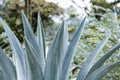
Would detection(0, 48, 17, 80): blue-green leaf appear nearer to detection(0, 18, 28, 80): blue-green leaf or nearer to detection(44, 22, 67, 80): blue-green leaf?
detection(0, 18, 28, 80): blue-green leaf

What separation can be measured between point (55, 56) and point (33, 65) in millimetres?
128

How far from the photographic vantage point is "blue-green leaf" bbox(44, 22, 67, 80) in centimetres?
151

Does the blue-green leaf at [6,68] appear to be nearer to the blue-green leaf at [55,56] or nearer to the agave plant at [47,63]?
the agave plant at [47,63]

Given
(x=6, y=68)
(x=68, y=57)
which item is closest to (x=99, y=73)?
(x=68, y=57)

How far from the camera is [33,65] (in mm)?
1450

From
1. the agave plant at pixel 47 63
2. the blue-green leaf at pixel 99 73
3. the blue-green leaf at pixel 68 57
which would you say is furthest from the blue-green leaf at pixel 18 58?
the blue-green leaf at pixel 99 73

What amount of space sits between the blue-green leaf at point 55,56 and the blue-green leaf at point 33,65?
6 centimetres

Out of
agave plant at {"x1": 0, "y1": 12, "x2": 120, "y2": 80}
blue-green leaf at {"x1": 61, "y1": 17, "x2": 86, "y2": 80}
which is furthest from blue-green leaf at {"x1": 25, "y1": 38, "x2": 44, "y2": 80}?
blue-green leaf at {"x1": 61, "y1": 17, "x2": 86, "y2": 80}

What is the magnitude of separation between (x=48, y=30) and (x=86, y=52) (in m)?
14.3

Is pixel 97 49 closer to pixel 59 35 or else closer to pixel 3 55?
pixel 59 35

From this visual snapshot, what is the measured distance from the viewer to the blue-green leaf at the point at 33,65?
1.39 metres

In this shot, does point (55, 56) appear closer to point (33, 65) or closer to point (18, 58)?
point (33, 65)

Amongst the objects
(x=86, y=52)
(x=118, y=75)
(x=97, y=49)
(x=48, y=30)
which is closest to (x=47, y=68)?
(x=97, y=49)

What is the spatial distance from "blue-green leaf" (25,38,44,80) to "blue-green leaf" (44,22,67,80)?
6 centimetres
